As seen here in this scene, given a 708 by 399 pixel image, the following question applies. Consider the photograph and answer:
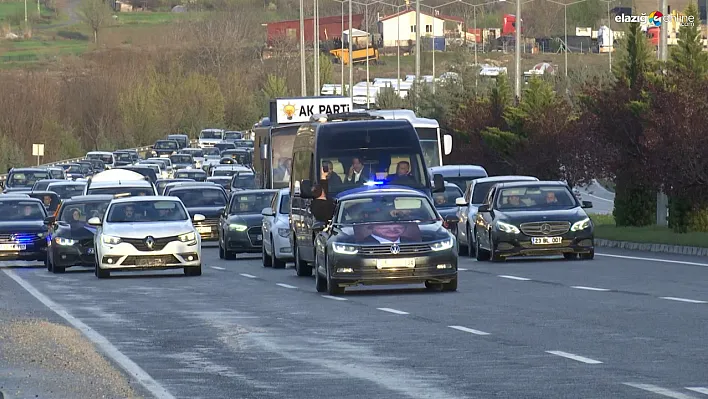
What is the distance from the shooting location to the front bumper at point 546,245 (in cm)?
3450

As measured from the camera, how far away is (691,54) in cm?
4084

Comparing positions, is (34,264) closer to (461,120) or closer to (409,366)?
(461,120)

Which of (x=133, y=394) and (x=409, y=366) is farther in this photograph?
(x=409, y=366)

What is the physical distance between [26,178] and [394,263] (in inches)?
1857

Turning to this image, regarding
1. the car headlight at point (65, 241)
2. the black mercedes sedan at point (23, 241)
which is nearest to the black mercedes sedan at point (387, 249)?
the car headlight at point (65, 241)

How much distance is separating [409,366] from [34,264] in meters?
27.2

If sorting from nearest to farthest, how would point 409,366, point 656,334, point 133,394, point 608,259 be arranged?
point 133,394, point 409,366, point 656,334, point 608,259

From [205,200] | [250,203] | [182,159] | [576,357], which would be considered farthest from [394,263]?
[182,159]

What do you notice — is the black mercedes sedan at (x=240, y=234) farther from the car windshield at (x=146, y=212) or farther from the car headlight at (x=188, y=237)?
the car headlight at (x=188, y=237)

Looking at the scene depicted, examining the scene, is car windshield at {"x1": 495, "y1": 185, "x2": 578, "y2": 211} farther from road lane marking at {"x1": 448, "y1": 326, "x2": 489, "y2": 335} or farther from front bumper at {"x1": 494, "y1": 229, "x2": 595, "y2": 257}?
road lane marking at {"x1": 448, "y1": 326, "x2": 489, "y2": 335}

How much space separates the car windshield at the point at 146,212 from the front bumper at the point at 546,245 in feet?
20.1

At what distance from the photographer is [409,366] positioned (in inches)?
628

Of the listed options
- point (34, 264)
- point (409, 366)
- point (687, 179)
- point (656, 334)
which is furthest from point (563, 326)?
point (34, 264)

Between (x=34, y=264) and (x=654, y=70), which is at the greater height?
(x=654, y=70)
